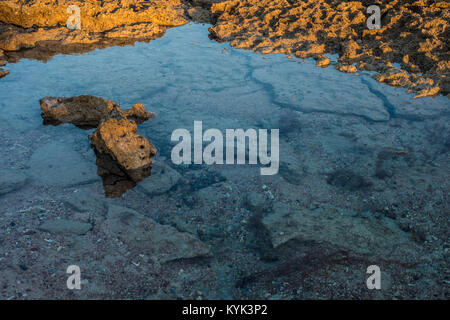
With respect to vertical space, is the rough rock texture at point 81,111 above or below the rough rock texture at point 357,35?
below

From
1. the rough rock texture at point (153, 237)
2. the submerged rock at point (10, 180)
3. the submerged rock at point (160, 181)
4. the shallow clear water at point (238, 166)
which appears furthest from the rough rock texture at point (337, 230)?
the submerged rock at point (10, 180)

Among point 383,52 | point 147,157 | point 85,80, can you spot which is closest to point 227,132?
point 147,157

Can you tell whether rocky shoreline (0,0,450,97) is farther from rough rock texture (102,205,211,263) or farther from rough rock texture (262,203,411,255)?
rough rock texture (102,205,211,263)

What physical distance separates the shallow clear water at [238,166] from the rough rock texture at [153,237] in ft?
0.31

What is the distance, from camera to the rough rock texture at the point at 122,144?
10.9 feet

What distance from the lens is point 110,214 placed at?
2.87 meters

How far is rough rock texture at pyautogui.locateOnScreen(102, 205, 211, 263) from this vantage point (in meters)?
2.54

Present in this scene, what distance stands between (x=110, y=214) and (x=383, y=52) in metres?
5.72

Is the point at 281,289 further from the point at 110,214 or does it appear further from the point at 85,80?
the point at 85,80

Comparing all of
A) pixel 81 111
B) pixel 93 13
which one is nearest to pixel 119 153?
pixel 81 111

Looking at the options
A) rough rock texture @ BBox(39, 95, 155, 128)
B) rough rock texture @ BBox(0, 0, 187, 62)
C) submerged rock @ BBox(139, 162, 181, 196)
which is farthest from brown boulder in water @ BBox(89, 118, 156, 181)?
rough rock texture @ BBox(0, 0, 187, 62)
